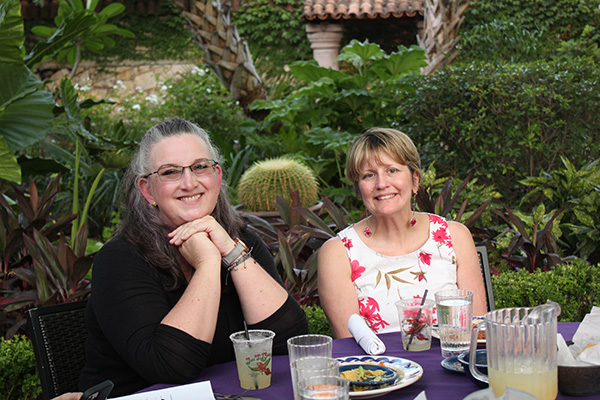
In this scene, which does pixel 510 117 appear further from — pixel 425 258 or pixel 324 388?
pixel 324 388

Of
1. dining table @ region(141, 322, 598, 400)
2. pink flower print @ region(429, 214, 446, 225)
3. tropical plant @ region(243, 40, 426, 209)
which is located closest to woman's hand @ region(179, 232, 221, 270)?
dining table @ region(141, 322, 598, 400)

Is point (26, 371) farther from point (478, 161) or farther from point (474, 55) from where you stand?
point (474, 55)

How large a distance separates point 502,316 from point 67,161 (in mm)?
5983

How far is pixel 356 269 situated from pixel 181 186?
2.47 feet

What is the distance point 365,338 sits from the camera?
1591 millimetres

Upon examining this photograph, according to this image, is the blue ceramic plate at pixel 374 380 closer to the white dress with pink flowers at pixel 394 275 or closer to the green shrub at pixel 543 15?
the white dress with pink flowers at pixel 394 275

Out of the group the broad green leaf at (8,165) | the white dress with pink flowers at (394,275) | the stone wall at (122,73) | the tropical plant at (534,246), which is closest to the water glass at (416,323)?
the white dress with pink flowers at (394,275)

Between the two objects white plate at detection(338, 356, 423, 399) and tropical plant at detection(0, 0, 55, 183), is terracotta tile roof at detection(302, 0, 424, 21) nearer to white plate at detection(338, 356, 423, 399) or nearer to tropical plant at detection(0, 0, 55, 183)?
tropical plant at detection(0, 0, 55, 183)

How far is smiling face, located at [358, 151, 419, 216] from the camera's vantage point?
2227mm

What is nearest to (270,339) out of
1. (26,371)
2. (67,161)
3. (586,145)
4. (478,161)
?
(26,371)

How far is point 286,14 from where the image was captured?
12641mm

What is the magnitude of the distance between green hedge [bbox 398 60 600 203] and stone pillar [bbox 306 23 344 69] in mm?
7340

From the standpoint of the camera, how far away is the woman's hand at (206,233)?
1.76 metres

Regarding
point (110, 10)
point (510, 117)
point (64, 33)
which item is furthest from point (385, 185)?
point (110, 10)
